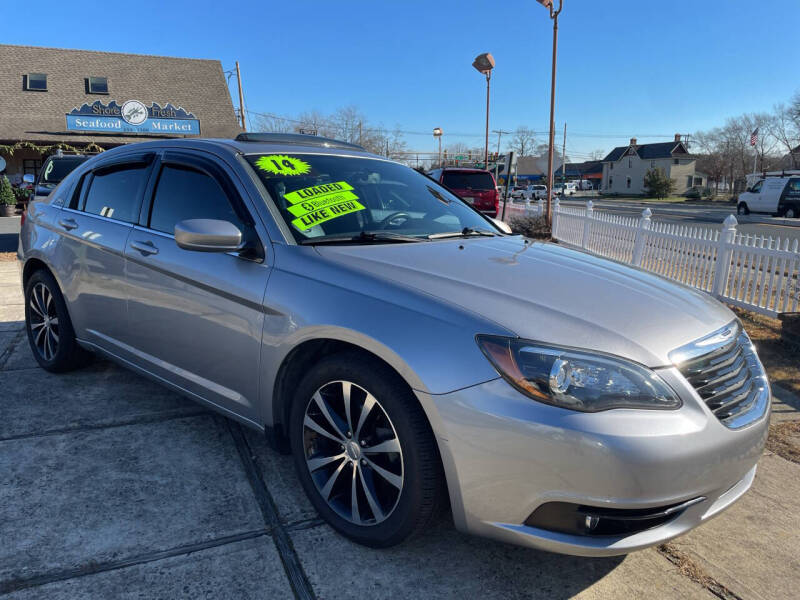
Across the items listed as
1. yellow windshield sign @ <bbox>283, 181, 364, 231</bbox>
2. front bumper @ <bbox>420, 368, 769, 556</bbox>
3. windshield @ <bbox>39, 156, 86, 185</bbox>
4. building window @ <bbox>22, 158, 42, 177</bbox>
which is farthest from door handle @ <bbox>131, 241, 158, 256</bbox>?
building window @ <bbox>22, 158, 42, 177</bbox>

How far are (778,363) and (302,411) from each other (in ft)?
15.1

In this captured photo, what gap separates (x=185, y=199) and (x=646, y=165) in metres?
88.1

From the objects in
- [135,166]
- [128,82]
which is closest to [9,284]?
[135,166]

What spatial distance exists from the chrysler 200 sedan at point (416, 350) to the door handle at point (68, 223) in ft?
1.08

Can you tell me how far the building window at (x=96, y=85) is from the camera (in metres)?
29.1

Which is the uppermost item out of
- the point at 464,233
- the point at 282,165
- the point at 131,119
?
the point at 131,119

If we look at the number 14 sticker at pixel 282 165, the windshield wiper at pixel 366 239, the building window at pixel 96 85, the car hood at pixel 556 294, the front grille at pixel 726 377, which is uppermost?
the building window at pixel 96 85

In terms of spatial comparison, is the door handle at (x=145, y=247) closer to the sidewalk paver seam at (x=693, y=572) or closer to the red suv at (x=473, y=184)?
the sidewalk paver seam at (x=693, y=572)

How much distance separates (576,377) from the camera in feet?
6.40

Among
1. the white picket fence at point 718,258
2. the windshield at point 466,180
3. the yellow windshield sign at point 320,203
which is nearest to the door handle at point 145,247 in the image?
the yellow windshield sign at point 320,203

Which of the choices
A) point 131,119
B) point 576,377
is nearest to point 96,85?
point 131,119

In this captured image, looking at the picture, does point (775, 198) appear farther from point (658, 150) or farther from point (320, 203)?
point (658, 150)

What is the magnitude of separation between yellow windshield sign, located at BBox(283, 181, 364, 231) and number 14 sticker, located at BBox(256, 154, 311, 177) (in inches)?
6.0

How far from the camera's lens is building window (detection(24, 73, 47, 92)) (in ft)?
93.3
